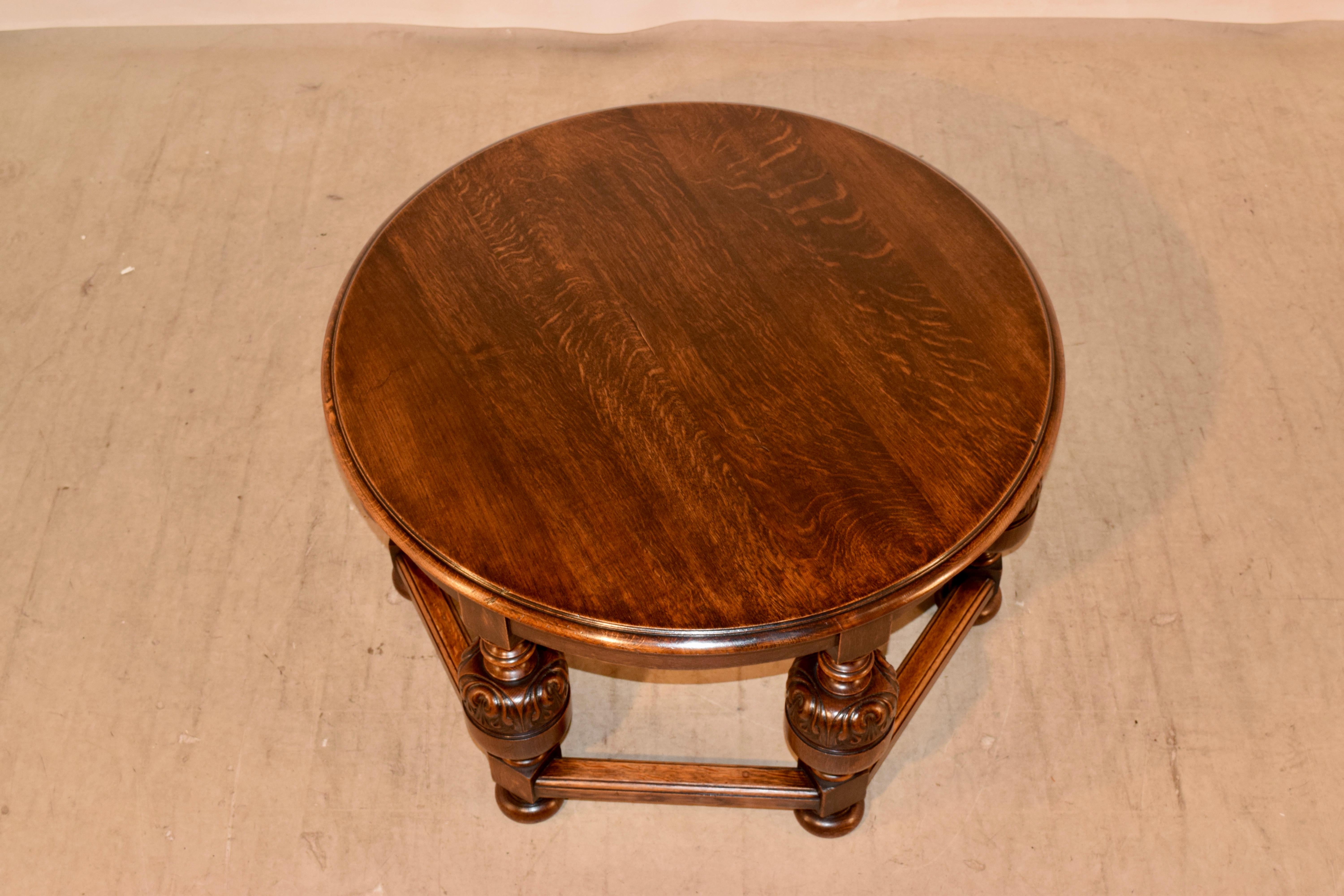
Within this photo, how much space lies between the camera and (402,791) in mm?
1647

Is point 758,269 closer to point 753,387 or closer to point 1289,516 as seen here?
point 753,387

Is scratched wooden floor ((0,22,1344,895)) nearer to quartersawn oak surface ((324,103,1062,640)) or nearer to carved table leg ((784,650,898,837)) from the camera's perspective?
carved table leg ((784,650,898,837))

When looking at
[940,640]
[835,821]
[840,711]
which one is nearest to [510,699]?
[840,711]

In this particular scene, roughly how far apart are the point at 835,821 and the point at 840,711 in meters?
0.29

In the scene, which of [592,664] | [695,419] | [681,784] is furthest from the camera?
[592,664]

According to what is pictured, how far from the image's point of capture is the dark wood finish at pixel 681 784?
152 cm

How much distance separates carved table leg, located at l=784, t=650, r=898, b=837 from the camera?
1.35 metres

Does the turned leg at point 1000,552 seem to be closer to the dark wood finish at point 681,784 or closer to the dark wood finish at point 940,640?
the dark wood finish at point 940,640

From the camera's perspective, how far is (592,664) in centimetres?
178

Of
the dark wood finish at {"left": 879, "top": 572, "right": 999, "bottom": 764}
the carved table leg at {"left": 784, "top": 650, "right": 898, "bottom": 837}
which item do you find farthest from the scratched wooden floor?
the carved table leg at {"left": 784, "top": 650, "right": 898, "bottom": 837}

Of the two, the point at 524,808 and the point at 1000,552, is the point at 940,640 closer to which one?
the point at 1000,552

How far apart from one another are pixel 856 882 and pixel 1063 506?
71cm

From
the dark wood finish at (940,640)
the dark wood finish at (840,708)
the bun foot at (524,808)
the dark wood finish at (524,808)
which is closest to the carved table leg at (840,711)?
the dark wood finish at (840,708)

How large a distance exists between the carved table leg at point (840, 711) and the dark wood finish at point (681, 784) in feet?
0.23
